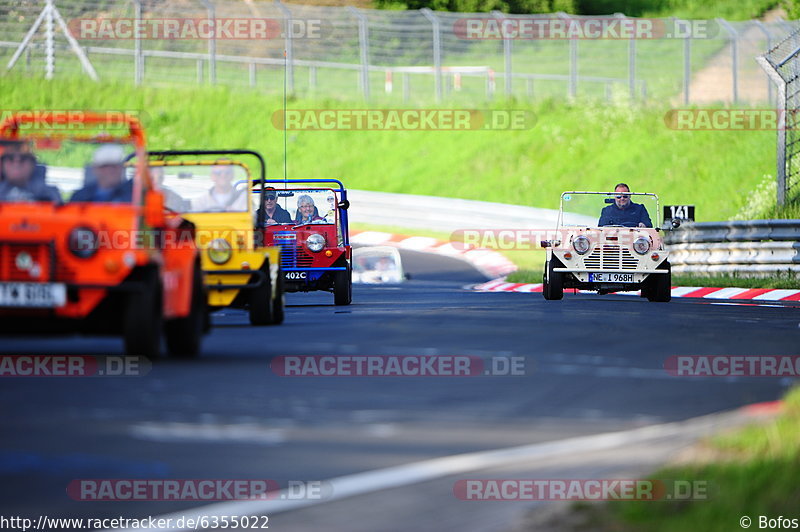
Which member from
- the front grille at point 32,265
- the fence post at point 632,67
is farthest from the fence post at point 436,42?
the front grille at point 32,265

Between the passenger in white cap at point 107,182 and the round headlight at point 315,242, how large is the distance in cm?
930

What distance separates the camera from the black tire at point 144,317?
950 centimetres

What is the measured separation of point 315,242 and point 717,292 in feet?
20.7

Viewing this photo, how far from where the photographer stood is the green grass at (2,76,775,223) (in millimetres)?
38812

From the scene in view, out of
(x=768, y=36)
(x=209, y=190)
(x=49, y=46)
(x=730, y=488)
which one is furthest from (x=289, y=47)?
(x=730, y=488)

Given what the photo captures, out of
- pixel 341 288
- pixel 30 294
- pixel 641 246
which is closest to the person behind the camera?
pixel 30 294

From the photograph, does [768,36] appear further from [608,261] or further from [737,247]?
[608,261]

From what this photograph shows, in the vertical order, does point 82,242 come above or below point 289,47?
below

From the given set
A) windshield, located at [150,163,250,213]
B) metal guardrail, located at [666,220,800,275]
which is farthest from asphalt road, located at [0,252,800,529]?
metal guardrail, located at [666,220,800,275]

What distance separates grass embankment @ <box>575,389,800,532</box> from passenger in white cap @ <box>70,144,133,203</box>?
18.6 feet

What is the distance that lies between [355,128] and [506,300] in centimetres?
2549

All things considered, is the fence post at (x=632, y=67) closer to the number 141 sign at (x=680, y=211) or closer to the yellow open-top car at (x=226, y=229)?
the number 141 sign at (x=680, y=211)

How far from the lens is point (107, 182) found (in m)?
10.4

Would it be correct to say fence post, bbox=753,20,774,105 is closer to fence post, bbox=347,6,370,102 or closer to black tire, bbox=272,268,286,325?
fence post, bbox=347,6,370,102
